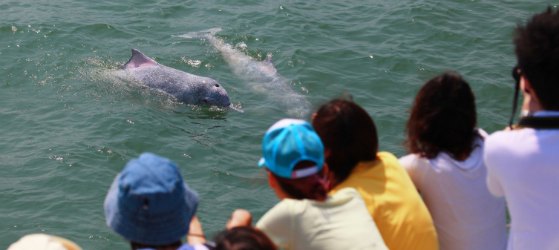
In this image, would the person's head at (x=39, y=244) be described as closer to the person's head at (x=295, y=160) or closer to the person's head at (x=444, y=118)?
the person's head at (x=295, y=160)

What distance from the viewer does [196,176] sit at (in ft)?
28.8

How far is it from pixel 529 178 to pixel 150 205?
1.77m

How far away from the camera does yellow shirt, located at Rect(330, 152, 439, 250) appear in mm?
4176

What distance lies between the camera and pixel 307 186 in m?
3.95

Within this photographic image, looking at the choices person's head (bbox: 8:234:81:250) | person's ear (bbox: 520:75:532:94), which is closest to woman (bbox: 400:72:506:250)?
person's ear (bbox: 520:75:532:94)

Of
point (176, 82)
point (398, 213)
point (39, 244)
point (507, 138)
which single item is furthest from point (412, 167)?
point (176, 82)

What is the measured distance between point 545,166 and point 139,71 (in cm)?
812

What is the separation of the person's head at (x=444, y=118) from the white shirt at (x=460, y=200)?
55 millimetres

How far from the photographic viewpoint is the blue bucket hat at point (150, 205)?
10.6ft

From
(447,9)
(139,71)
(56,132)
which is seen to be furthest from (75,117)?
(447,9)

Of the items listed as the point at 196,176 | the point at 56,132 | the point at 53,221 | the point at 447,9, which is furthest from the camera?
the point at 447,9

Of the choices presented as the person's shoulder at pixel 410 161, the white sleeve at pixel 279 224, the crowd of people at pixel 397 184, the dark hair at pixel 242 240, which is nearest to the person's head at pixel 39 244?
the crowd of people at pixel 397 184

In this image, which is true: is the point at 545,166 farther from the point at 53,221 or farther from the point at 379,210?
the point at 53,221

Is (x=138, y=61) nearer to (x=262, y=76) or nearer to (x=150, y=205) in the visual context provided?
(x=262, y=76)
